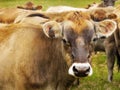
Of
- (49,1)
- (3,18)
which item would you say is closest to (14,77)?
(3,18)

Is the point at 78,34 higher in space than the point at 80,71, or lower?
higher

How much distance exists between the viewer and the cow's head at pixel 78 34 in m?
5.41

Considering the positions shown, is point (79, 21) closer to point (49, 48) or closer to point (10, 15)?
point (49, 48)

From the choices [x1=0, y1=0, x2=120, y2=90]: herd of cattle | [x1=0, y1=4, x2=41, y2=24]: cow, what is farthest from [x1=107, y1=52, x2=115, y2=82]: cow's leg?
[x1=0, y1=0, x2=120, y2=90]: herd of cattle

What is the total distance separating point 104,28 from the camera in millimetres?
5934

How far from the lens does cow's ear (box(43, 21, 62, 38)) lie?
18.9ft

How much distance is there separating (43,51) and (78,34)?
89cm

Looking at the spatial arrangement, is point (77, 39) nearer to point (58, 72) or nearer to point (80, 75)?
point (80, 75)

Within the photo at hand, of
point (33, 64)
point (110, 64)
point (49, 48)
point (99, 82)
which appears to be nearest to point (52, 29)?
point (49, 48)

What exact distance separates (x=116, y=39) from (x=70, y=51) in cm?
352

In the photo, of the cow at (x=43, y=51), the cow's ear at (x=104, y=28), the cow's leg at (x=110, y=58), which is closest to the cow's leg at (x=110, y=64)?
the cow's leg at (x=110, y=58)

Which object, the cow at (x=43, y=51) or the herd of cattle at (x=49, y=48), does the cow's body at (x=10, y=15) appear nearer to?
the herd of cattle at (x=49, y=48)

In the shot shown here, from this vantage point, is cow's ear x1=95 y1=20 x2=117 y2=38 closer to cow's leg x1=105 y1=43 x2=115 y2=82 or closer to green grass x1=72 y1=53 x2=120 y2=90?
green grass x1=72 y1=53 x2=120 y2=90

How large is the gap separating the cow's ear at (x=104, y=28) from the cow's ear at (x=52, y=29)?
22.0 inches
